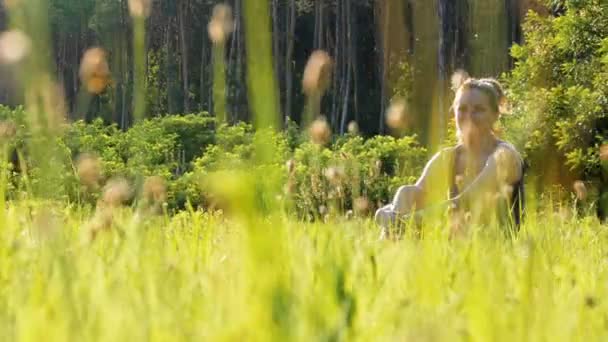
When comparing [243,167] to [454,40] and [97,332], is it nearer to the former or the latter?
[97,332]

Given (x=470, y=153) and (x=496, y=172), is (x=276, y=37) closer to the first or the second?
(x=470, y=153)

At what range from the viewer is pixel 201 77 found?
35250 mm

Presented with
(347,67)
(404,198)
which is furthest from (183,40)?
(404,198)

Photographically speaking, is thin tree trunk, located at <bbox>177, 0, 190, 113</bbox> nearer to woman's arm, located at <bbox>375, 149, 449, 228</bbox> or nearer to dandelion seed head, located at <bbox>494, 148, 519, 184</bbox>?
woman's arm, located at <bbox>375, 149, 449, 228</bbox>

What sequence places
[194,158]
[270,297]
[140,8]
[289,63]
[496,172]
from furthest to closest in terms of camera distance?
[289,63] → [194,158] → [496,172] → [140,8] → [270,297]

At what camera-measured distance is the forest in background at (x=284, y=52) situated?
1101 inches

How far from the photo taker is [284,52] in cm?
3597

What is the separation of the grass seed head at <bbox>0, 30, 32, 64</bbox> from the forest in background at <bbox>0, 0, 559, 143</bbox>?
22004 mm

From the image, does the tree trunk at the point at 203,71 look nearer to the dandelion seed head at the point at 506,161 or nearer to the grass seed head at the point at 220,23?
the dandelion seed head at the point at 506,161

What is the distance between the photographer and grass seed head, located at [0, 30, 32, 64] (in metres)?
1.67

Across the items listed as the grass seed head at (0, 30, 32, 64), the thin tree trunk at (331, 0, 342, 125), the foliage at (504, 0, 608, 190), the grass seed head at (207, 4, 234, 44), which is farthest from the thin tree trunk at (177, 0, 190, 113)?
the grass seed head at (207, 4, 234, 44)

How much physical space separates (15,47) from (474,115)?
3.41 meters

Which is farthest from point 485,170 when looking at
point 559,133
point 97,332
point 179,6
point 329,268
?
point 179,6

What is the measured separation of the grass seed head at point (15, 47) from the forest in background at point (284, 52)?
2200 cm
